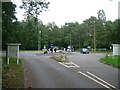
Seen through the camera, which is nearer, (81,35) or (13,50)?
(13,50)

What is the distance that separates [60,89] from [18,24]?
1765 cm

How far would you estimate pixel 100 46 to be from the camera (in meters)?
97.8

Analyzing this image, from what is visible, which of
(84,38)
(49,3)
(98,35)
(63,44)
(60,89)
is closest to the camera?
(60,89)

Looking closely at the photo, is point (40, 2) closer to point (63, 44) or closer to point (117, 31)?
point (117, 31)

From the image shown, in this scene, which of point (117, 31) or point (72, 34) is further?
point (72, 34)

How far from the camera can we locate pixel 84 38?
336ft

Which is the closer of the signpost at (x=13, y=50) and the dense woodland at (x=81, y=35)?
the signpost at (x=13, y=50)

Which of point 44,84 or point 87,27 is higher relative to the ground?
point 87,27

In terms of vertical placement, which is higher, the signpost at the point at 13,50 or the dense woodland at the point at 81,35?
the dense woodland at the point at 81,35

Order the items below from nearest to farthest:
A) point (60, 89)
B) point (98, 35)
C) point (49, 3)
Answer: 1. point (60, 89)
2. point (49, 3)
3. point (98, 35)

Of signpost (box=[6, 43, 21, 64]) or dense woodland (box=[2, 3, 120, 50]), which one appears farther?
dense woodland (box=[2, 3, 120, 50])

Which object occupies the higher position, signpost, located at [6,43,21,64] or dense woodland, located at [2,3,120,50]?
dense woodland, located at [2,3,120,50]

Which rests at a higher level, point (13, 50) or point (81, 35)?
point (81, 35)

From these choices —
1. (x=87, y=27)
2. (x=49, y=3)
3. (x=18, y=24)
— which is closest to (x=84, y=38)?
(x=87, y=27)
